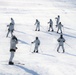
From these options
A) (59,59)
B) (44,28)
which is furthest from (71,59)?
(44,28)

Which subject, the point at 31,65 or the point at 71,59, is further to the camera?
the point at 71,59

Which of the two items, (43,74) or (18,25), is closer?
(43,74)

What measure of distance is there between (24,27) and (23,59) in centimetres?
1709

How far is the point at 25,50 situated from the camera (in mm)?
24359

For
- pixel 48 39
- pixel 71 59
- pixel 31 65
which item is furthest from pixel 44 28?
pixel 31 65

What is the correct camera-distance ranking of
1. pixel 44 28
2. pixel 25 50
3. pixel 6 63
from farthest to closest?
1. pixel 44 28
2. pixel 25 50
3. pixel 6 63

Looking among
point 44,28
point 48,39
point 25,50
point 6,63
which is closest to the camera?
point 6,63

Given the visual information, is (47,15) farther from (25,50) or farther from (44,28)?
(25,50)

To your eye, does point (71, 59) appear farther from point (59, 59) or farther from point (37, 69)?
point (37, 69)

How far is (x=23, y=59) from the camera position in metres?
20.5

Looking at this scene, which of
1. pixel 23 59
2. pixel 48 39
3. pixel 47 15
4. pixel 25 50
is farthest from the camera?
pixel 47 15

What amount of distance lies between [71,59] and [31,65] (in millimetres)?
4270

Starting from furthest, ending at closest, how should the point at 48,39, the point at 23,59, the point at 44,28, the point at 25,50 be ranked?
the point at 44,28, the point at 48,39, the point at 25,50, the point at 23,59

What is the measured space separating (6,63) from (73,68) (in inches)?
177
